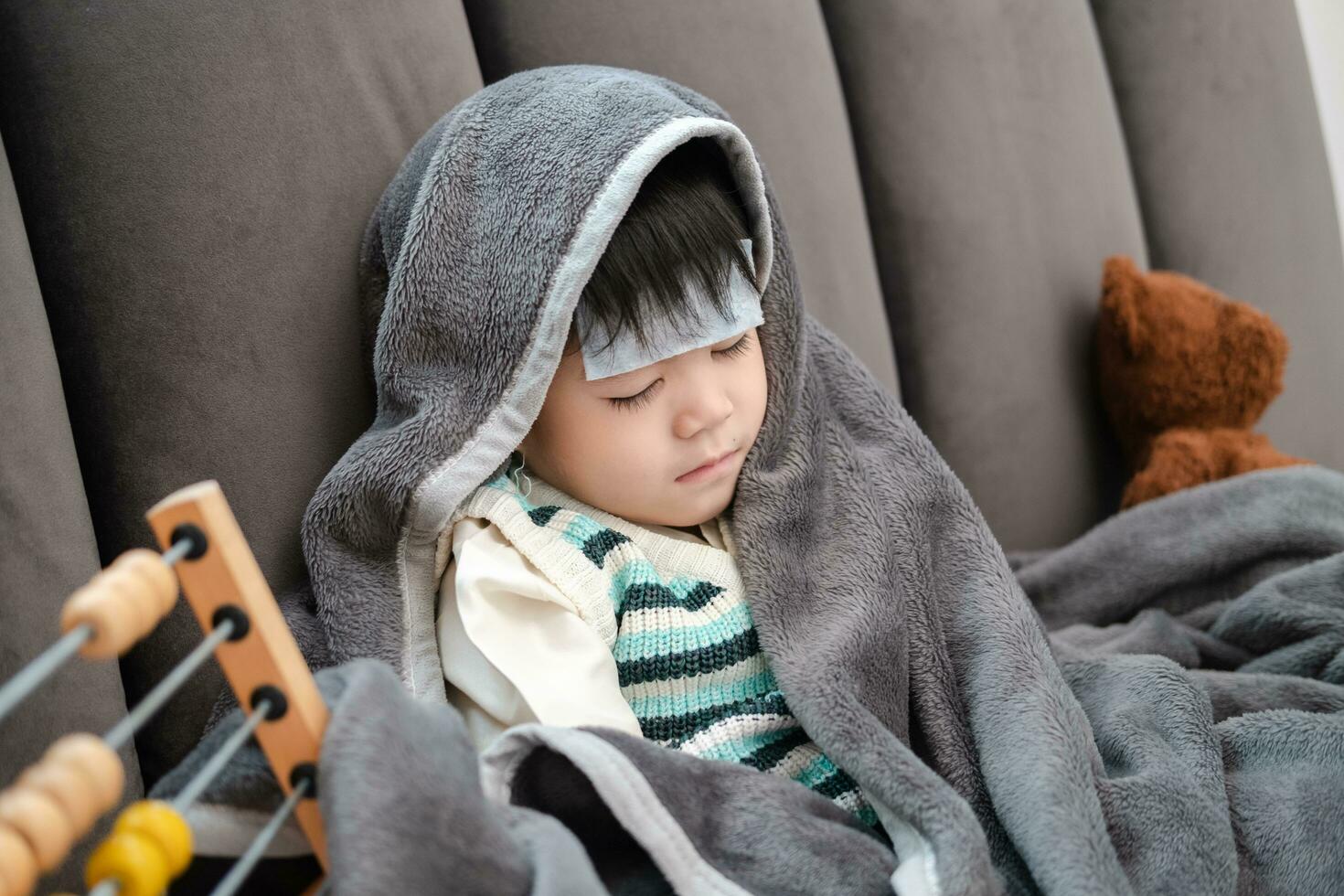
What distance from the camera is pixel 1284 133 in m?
1.56

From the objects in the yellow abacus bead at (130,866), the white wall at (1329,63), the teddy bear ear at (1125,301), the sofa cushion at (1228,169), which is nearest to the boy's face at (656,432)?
the yellow abacus bead at (130,866)

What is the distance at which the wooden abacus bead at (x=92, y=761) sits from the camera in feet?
1.41

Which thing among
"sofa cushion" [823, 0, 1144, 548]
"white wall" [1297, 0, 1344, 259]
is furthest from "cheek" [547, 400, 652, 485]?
"white wall" [1297, 0, 1344, 259]

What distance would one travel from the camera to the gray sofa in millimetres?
778

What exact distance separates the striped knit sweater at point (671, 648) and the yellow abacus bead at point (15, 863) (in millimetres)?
408

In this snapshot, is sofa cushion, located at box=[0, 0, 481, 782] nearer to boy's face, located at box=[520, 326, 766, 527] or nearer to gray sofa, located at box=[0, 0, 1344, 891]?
gray sofa, located at box=[0, 0, 1344, 891]

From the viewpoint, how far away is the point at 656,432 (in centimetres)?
81

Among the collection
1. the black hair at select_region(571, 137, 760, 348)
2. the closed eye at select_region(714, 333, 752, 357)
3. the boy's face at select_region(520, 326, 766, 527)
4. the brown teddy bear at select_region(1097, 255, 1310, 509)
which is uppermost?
the black hair at select_region(571, 137, 760, 348)

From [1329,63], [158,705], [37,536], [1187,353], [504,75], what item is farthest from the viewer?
[1329,63]

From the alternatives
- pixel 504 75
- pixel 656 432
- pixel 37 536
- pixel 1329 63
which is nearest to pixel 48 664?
pixel 37 536

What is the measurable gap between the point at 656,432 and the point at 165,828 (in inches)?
16.5

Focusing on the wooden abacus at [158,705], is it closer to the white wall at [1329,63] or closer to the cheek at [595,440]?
the cheek at [595,440]

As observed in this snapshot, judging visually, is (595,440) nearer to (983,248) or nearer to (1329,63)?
(983,248)

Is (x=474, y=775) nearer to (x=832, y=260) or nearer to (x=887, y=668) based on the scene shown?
(x=887, y=668)
